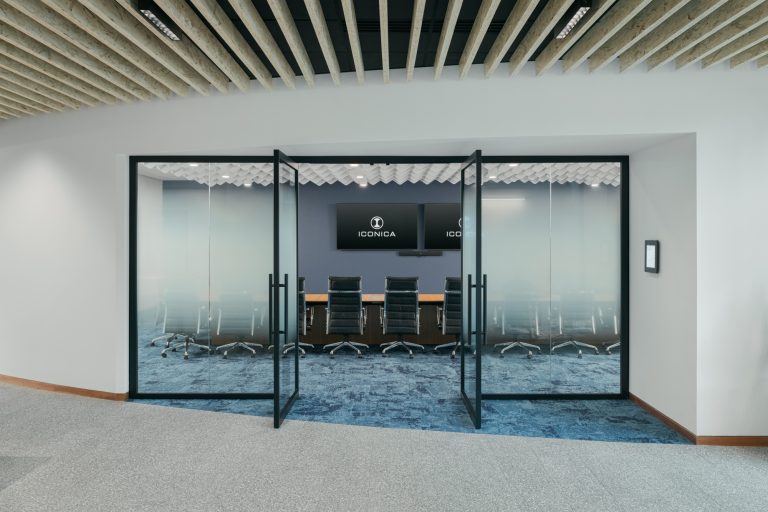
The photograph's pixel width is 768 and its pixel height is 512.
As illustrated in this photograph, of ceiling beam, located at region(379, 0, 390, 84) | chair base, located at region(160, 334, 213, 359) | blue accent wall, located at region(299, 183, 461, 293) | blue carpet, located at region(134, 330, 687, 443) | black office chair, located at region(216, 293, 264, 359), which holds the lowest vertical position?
blue carpet, located at region(134, 330, 687, 443)

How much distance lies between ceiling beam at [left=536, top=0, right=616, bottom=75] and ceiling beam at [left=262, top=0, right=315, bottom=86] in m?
1.85

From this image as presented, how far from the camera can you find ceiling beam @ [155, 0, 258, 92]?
2.81 meters

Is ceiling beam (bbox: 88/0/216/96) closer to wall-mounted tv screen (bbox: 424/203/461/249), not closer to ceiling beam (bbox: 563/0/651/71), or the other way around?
ceiling beam (bbox: 563/0/651/71)

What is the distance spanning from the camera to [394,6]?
3254 millimetres

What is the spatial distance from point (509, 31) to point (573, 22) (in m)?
0.40

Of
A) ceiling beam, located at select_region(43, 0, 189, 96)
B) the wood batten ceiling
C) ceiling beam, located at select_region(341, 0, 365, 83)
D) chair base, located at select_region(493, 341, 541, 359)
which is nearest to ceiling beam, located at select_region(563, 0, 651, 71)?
the wood batten ceiling

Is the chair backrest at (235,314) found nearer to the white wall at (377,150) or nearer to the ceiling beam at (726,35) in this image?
the white wall at (377,150)

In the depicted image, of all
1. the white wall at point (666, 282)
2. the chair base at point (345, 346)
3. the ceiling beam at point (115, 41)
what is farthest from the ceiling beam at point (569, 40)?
the chair base at point (345, 346)

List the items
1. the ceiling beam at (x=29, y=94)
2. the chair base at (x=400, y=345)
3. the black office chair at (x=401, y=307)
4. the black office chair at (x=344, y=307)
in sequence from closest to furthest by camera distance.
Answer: the ceiling beam at (x=29, y=94) → the black office chair at (x=344, y=307) → the black office chair at (x=401, y=307) → the chair base at (x=400, y=345)

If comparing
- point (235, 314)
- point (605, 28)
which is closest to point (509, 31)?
point (605, 28)

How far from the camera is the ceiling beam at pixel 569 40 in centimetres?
282

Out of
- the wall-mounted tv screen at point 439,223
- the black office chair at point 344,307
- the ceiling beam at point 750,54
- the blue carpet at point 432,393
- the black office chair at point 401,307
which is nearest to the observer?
the ceiling beam at point 750,54

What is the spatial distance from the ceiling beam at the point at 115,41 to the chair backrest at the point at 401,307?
3.74m

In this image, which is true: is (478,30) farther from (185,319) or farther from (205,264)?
(185,319)
